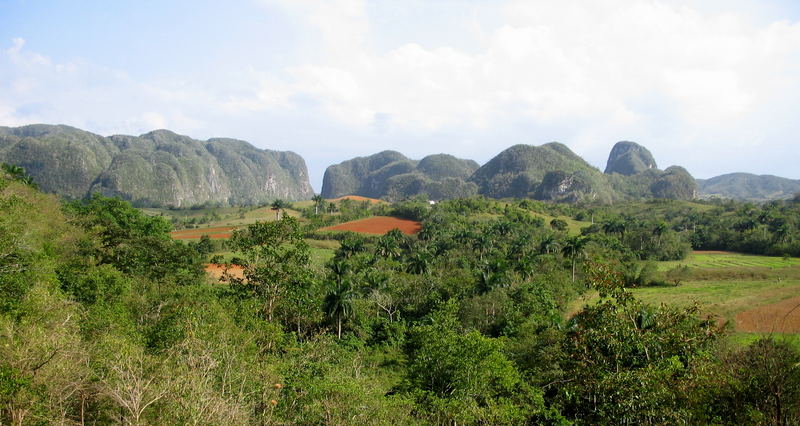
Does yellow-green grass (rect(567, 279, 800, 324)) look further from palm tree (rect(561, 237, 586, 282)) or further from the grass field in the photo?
palm tree (rect(561, 237, 586, 282))

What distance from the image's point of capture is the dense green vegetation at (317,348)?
33.7ft

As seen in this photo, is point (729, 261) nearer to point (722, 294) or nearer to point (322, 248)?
point (722, 294)

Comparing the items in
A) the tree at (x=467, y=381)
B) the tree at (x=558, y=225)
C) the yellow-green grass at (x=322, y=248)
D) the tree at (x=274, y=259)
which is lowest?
the yellow-green grass at (x=322, y=248)

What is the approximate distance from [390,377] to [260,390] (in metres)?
16.9

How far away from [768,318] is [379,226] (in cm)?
6990

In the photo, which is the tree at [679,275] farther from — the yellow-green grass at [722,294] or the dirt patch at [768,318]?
the dirt patch at [768,318]

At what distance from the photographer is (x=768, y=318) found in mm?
37188

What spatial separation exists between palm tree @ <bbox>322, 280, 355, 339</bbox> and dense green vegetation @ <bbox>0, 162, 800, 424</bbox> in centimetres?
11

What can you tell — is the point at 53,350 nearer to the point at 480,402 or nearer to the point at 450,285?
the point at 480,402

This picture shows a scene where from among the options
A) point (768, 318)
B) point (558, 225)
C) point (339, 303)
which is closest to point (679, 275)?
point (768, 318)

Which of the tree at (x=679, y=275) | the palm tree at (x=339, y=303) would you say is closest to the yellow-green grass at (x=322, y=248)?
the palm tree at (x=339, y=303)

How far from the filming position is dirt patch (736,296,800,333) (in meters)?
34.5

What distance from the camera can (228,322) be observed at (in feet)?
59.3

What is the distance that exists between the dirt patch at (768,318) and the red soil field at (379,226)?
5796cm
